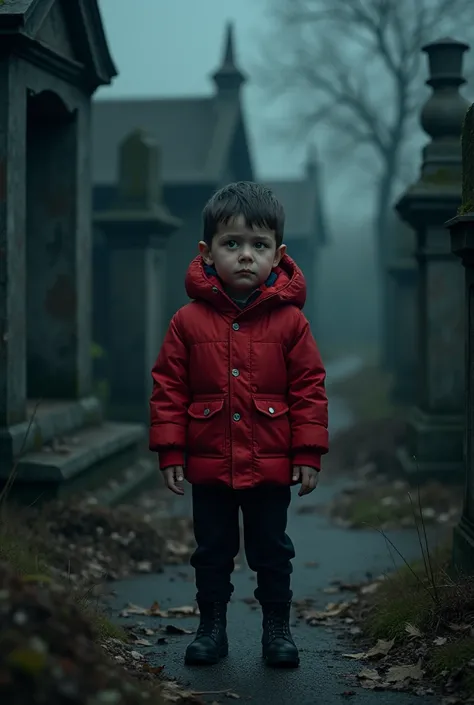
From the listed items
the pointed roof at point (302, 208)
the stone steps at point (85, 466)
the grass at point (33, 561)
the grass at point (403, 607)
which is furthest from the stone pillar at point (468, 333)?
the pointed roof at point (302, 208)

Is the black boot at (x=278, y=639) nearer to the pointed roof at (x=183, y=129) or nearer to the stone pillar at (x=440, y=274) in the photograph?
the stone pillar at (x=440, y=274)

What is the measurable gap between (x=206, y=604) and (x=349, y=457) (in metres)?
7.19

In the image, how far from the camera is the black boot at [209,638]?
14.0ft

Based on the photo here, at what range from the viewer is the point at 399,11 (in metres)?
33.3

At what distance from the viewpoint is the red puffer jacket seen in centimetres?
414

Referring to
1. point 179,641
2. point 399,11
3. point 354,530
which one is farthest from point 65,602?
point 399,11

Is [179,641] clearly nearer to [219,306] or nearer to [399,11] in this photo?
[219,306]

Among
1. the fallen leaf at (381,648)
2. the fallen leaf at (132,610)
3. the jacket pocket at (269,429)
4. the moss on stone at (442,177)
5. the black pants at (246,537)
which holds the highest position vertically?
the moss on stone at (442,177)

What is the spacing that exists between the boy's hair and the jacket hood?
12 centimetres

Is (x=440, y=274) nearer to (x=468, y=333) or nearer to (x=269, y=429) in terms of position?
(x=468, y=333)

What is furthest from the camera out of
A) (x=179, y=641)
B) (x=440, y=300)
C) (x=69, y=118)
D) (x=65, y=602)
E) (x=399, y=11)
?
→ (x=399, y=11)

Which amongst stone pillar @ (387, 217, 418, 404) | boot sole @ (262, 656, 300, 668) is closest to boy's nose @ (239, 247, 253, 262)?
boot sole @ (262, 656, 300, 668)

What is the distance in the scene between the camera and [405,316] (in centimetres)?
1688

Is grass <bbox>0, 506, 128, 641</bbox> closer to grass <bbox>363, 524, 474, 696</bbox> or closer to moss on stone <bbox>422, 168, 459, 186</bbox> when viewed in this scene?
grass <bbox>363, 524, 474, 696</bbox>
